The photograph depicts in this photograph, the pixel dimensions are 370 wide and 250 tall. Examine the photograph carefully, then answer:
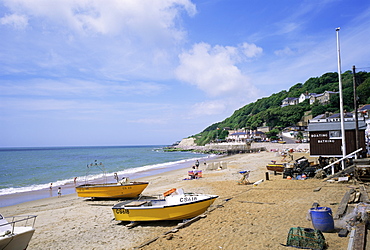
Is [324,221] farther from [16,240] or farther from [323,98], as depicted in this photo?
[323,98]

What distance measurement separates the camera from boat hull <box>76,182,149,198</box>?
16781 millimetres

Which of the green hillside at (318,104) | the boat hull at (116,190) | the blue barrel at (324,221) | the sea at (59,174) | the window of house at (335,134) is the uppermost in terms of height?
the green hillside at (318,104)

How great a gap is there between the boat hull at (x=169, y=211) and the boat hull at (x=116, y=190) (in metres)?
6.05

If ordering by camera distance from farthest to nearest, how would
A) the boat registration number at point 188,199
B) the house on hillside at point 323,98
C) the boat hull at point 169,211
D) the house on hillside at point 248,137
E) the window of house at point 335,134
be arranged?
the house on hillside at point 248,137, the house on hillside at point 323,98, the window of house at point 335,134, the boat registration number at point 188,199, the boat hull at point 169,211

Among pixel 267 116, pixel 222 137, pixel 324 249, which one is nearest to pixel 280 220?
pixel 324 249

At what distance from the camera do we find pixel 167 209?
1027 centimetres

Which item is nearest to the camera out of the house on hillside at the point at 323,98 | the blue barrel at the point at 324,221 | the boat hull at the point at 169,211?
the blue barrel at the point at 324,221

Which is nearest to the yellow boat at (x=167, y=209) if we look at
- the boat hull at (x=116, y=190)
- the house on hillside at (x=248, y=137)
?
the boat hull at (x=116, y=190)

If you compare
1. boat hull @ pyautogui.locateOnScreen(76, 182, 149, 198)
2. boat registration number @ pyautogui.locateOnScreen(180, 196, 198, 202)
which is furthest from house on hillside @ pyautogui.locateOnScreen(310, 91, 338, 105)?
boat registration number @ pyautogui.locateOnScreen(180, 196, 198, 202)

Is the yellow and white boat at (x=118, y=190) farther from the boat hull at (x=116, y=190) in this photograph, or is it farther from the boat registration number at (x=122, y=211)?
the boat registration number at (x=122, y=211)

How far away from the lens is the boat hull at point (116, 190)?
55.1ft

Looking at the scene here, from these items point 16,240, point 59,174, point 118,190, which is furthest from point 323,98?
point 16,240

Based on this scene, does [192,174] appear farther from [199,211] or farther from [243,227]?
[243,227]

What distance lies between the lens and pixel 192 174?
83.5ft
